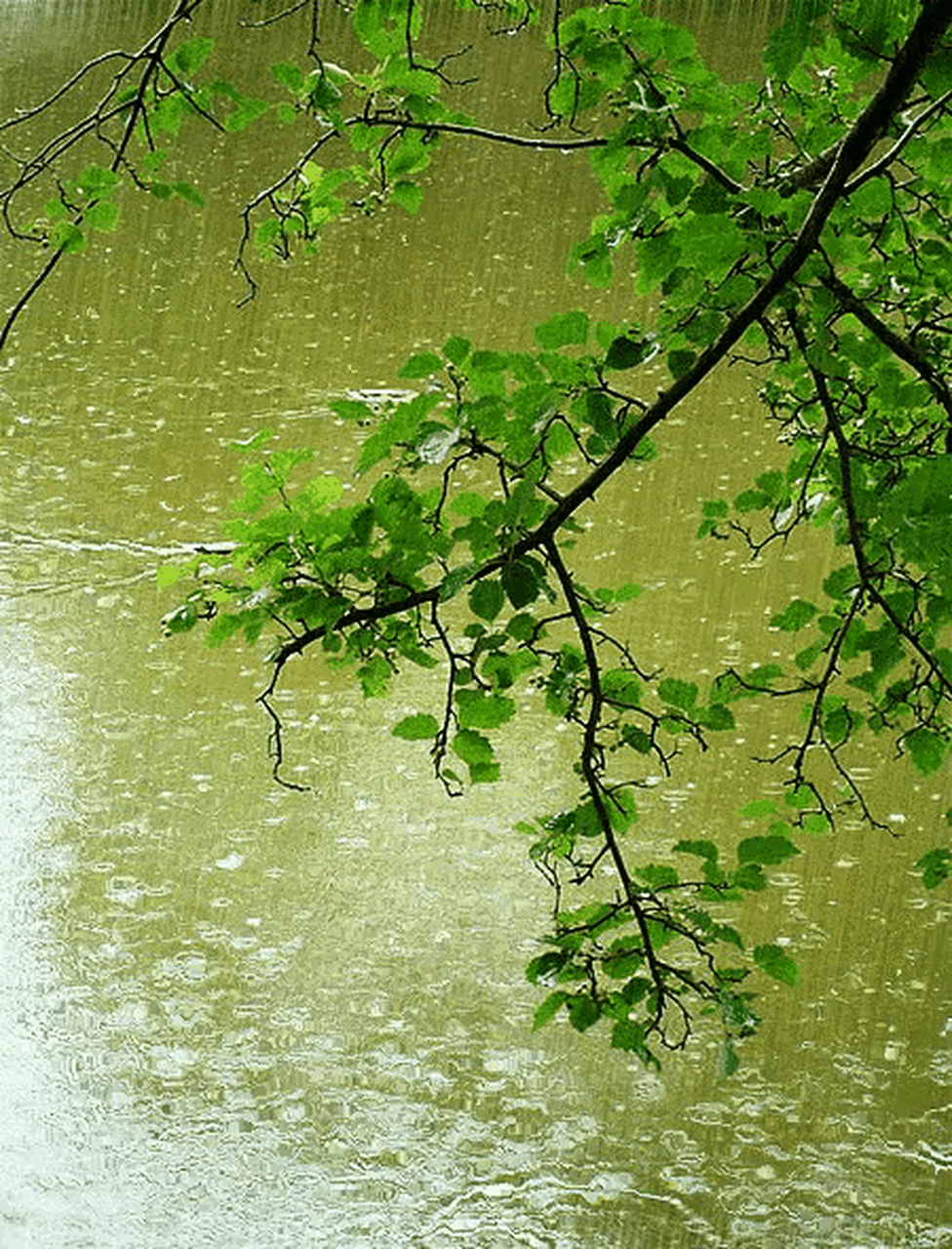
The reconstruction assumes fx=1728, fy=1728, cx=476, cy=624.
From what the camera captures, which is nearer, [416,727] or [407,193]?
[416,727]

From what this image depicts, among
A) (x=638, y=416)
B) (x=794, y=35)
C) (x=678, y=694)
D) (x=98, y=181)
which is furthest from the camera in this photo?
(x=98, y=181)

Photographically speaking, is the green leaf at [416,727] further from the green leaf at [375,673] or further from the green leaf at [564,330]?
the green leaf at [564,330]

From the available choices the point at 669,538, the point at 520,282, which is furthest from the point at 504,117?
the point at 669,538

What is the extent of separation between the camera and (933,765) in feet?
3.64

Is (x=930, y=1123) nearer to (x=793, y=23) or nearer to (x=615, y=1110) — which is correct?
(x=615, y=1110)

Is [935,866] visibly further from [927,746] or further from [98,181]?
[98,181]

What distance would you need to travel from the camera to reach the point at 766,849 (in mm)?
996

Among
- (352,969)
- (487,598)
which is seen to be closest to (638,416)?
(487,598)

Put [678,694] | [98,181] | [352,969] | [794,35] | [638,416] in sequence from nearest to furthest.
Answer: [794,35] < [638,416] < [678,694] < [98,181] < [352,969]

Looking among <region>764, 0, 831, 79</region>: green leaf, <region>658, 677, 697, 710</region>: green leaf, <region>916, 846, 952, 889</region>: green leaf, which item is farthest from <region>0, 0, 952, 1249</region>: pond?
<region>764, 0, 831, 79</region>: green leaf

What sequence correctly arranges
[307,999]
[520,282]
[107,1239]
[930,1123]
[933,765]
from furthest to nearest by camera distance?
[520,282]
[307,999]
[930,1123]
[107,1239]
[933,765]

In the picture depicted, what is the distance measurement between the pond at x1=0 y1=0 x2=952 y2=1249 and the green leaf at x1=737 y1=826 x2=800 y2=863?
72cm

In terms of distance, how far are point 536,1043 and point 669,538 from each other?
4.39 feet

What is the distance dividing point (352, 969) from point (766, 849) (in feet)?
3.32
